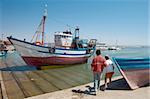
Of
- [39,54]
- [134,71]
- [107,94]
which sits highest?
[39,54]

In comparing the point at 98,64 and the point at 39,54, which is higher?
the point at 98,64

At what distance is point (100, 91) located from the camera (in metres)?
8.28

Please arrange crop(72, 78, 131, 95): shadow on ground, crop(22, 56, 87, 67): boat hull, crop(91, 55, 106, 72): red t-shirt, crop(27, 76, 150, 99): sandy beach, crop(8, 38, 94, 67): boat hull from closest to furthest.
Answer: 1. crop(27, 76, 150, 99): sandy beach
2. crop(91, 55, 106, 72): red t-shirt
3. crop(72, 78, 131, 95): shadow on ground
4. crop(8, 38, 94, 67): boat hull
5. crop(22, 56, 87, 67): boat hull

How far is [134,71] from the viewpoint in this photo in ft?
30.4

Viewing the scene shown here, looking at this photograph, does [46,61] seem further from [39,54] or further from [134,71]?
[134,71]

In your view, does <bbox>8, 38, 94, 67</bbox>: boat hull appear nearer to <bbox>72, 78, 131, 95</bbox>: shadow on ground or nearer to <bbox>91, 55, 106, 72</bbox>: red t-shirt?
<bbox>72, 78, 131, 95</bbox>: shadow on ground

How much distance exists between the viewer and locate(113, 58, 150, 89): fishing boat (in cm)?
905

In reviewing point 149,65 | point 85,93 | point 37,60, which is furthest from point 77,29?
point 85,93

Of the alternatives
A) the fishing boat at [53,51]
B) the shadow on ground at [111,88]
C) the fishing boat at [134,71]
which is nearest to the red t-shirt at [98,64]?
the shadow on ground at [111,88]

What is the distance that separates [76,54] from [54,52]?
13.5 ft

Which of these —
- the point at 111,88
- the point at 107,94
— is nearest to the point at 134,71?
the point at 111,88

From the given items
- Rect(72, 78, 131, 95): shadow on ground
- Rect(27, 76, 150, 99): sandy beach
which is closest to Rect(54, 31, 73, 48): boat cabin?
Rect(72, 78, 131, 95): shadow on ground

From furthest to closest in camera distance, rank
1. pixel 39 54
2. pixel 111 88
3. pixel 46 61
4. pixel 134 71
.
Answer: pixel 46 61 → pixel 39 54 → pixel 134 71 → pixel 111 88

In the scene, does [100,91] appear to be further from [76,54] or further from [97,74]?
[76,54]
